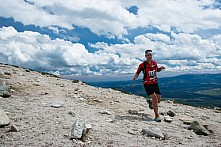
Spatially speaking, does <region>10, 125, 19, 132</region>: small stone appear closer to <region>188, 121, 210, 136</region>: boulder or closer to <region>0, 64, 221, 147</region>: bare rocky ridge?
<region>0, 64, 221, 147</region>: bare rocky ridge

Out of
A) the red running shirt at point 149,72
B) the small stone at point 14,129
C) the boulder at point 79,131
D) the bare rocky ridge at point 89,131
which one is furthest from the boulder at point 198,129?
the small stone at point 14,129

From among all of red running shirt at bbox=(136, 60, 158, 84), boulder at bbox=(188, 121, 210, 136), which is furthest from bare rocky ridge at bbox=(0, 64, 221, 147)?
red running shirt at bbox=(136, 60, 158, 84)

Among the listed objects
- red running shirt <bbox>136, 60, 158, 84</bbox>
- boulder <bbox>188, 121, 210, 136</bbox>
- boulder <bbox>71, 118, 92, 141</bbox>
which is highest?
red running shirt <bbox>136, 60, 158, 84</bbox>

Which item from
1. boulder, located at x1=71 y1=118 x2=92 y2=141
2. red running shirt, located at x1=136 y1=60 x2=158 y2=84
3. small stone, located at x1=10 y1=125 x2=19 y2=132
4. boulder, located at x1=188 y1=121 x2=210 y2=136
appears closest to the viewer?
boulder, located at x1=71 y1=118 x2=92 y2=141

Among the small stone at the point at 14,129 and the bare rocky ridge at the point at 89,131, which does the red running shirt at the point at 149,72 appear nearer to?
the bare rocky ridge at the point at 89,131

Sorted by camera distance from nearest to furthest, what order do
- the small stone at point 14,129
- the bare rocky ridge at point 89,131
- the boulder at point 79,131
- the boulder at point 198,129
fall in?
the bare rocky ridge at point 89,131
the boulder at point 79,131
the small stone at point 14,129
the boulder at point 198,129

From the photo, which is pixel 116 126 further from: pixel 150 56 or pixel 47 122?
pixel 150 56

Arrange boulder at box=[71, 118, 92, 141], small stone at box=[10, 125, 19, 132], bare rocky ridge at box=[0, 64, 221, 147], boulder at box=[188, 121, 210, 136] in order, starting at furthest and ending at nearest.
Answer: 1. boulder at box=[188, 121, 210, 136]
2. small stone at box=[10, 125, 19, 132]
3. boulder at box=[71, 118, 92, 141]
4. bare rocky ridge at box=[0, 64, 221, 147]

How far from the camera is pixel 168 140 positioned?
765 cm

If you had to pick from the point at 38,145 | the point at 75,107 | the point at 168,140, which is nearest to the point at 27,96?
the point at 75,107

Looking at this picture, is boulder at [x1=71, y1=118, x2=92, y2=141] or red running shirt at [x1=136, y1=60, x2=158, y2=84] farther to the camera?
red running shirt at [x1=136, y1=60, x2=158, y2=84]

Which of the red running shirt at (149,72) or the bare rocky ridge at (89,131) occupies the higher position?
the red running shirt at (149,72)

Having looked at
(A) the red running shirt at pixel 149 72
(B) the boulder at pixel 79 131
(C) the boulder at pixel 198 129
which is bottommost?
→ (C) the boulder at pixel 198 129

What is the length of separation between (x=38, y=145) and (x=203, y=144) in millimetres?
4792
